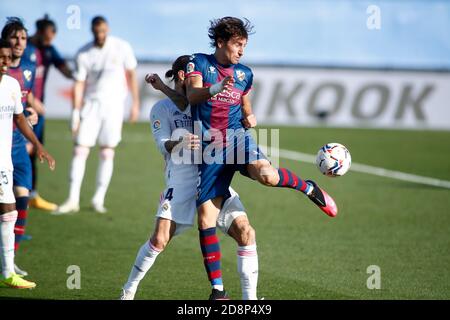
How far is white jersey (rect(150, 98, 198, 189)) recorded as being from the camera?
7746 mm

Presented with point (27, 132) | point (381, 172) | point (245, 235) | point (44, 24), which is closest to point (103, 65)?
point (44, 24)

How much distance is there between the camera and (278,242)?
35.8 feet

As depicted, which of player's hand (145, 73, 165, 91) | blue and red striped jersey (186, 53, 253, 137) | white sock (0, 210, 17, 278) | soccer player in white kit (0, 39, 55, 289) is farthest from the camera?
white sock (0, 210, 17, 278)

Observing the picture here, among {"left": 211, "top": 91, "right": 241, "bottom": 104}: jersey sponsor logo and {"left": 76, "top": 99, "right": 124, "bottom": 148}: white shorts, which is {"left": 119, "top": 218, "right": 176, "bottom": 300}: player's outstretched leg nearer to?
{"left": 211, "top": 91, "right": 241, "bottom": 104}: jersey sponsor logo

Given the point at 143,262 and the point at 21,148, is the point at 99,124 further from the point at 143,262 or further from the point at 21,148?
the point at 143,262

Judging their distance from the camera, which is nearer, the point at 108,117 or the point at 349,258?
the point at 349,258

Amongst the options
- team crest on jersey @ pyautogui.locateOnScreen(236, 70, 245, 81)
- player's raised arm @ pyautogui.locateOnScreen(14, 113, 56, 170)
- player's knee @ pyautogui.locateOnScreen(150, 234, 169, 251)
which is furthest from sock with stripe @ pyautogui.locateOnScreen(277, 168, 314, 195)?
player's raised arm @ pyautogui.locateOnScreen(14, 113, 56, 170)

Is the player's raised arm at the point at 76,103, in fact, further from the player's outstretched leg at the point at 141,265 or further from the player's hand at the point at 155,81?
the player's outstretched leg at the point at 141,265

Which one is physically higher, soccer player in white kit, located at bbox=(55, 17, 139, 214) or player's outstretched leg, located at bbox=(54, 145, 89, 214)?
soccer player in white kit, located at bbox=(55, 17, 139, 214)

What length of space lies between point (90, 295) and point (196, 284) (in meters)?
1.11

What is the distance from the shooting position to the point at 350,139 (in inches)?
962

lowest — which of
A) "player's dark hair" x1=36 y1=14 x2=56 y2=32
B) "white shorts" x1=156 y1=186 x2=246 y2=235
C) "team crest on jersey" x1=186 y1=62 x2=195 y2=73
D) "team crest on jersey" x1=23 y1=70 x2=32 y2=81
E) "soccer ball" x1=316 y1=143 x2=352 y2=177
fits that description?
"white shorts" x1=156 y1=186 x2=246 y2=235
